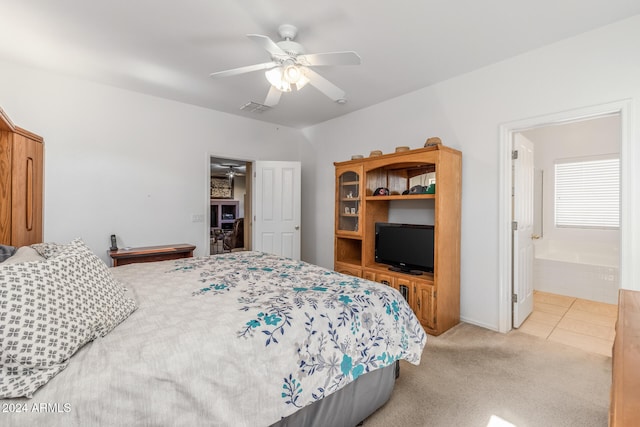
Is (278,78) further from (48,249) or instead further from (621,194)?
(621,194)

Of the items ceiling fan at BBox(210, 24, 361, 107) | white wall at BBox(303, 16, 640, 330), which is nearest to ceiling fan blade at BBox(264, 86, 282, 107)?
ceiling fan at BBox(210, 24, 361, 107)

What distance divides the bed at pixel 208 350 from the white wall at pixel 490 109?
1639 millimetres

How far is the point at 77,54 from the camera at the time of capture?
2.78 meters

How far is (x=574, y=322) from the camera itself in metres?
3.20

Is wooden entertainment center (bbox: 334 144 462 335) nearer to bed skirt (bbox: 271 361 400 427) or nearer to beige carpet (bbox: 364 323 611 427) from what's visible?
beige carpet (bbox: 364 323 611 427)

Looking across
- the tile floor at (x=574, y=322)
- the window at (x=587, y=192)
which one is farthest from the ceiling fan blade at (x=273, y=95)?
the window at (x=587, y=192)

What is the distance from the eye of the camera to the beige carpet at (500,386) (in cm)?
174

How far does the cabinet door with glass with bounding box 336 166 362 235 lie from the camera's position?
12.3 ft

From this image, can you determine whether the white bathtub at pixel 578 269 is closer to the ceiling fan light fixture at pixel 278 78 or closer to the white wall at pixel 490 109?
the white wall at pixel 490 109

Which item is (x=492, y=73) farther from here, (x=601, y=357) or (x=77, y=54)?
(x=77, y=54)

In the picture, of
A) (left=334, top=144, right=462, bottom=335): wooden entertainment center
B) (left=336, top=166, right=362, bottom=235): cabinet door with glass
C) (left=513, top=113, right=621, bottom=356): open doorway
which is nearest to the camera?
(left=334, top=144, right=462, bottom=335): wooden entertainment center

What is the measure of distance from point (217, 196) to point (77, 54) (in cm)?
757

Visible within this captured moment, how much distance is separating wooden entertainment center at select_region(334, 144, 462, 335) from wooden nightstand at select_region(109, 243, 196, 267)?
6.56 feet

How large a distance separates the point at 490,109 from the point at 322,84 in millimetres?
1807
